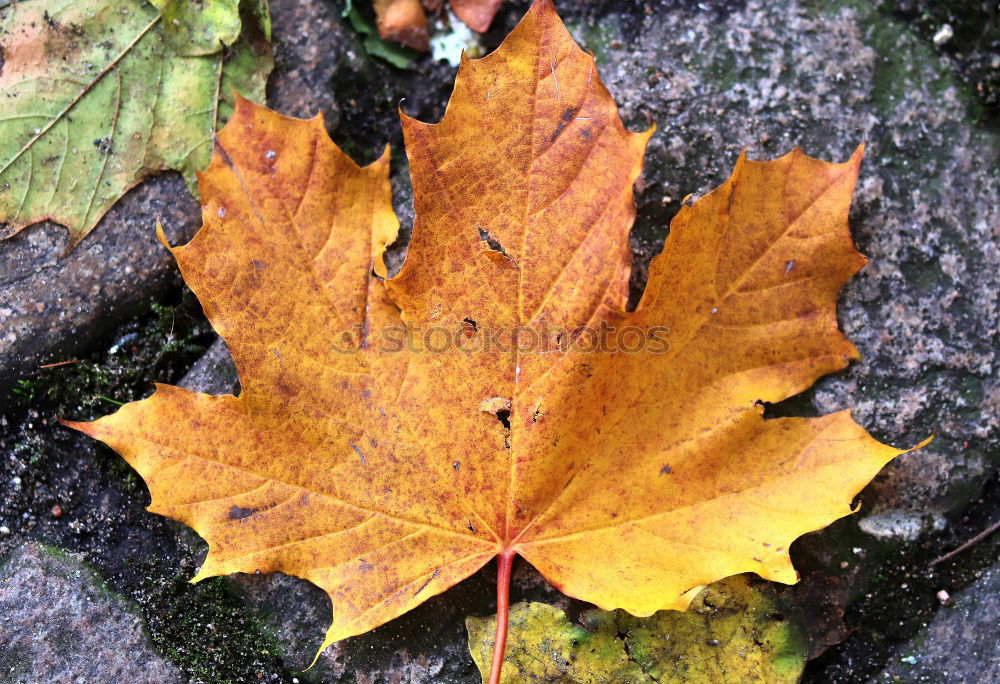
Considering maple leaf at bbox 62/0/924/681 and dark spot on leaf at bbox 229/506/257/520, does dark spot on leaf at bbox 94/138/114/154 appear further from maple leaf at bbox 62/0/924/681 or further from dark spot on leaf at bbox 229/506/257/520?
dark spot on leaf at bbox 229/506/257/520

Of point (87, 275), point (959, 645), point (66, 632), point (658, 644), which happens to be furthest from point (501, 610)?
point (87, 275)

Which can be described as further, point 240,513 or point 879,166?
point 879,166

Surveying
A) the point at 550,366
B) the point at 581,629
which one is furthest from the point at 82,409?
the point at 581,629

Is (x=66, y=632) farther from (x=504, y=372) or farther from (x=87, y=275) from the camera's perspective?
(x=504, y=372)

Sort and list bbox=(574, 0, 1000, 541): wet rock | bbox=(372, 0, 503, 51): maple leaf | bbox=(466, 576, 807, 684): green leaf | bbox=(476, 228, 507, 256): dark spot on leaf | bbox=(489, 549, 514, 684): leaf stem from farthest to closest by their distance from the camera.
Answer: bbox=(372, 0, 503, 51): maple leaf, bbox=(574, 0, 1000, 541): wet rock, bbox=(466, 576, 807, 684): green leaf, bbox=(489, 549, 514, 684): leaf stem, bbox=(476, 228, 507, 256): dark spot on leaf

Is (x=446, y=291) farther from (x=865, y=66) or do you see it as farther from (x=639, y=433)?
(x=865, y=66)

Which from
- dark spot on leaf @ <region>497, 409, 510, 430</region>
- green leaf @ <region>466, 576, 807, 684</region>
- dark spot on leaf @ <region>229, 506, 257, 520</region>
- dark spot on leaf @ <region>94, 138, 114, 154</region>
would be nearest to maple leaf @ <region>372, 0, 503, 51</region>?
dark spot on leaf @ <region>94, 138, 114, 154</region>

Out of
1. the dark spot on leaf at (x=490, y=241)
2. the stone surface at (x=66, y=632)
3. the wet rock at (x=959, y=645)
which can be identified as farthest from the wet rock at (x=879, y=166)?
the stone surface at (x=66, y=632)
